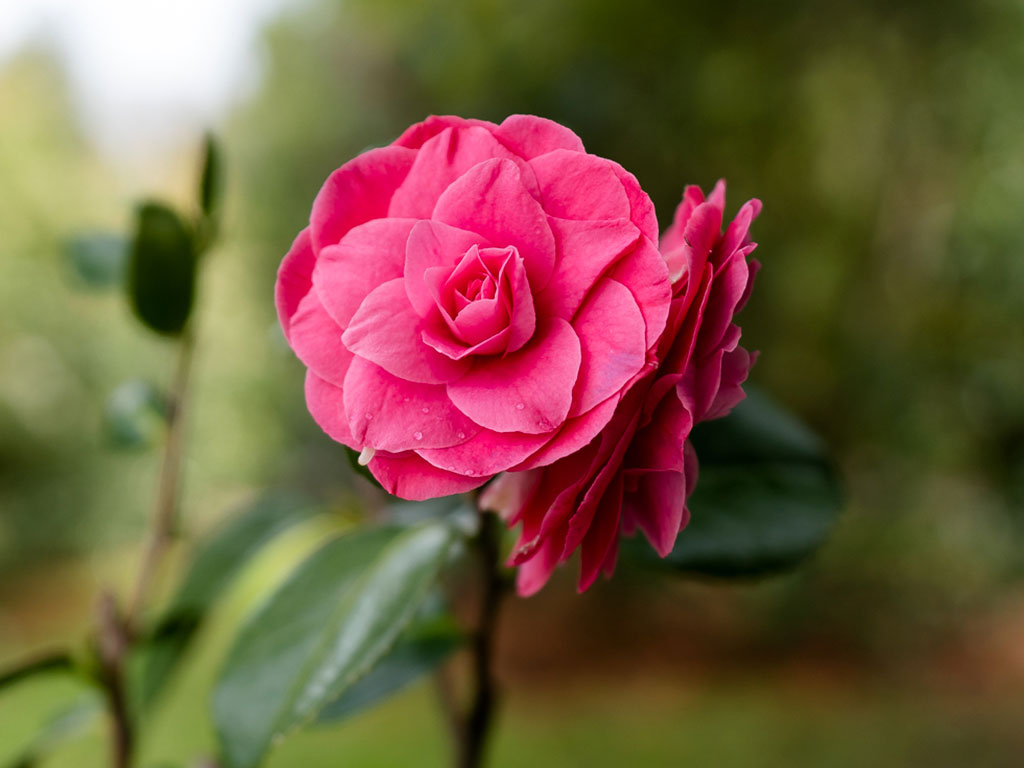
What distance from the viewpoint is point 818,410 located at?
388cm

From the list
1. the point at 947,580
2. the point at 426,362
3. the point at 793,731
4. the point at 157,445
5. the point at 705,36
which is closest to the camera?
the point at 426,362

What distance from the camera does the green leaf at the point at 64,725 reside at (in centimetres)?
72

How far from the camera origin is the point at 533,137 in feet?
1.36

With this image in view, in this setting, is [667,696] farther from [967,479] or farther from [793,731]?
[967,479]

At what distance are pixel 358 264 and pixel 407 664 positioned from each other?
42 cm

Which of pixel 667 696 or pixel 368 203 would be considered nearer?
pixel 368 203

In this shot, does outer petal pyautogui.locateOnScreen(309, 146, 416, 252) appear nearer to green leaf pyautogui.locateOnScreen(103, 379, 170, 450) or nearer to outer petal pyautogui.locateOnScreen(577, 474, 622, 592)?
outer petal pyautogui.locateOnScreen(577, 474, 622, 592)

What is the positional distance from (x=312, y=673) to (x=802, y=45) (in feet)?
12.8

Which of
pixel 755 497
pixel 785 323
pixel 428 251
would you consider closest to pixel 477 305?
pixel 428 251

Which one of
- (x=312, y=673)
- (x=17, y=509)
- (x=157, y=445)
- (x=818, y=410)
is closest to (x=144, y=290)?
(x=157, y=445)

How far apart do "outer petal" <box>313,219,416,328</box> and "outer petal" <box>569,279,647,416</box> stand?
9cm

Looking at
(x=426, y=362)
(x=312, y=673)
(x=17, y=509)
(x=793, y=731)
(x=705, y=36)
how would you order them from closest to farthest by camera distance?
(x=426, y=362)
(x=312, y=673)
(x=793, y=731)
(x=705, y=36)
(x=17, y=509)

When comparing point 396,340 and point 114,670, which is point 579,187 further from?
point 114,670

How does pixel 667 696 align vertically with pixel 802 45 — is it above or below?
below
